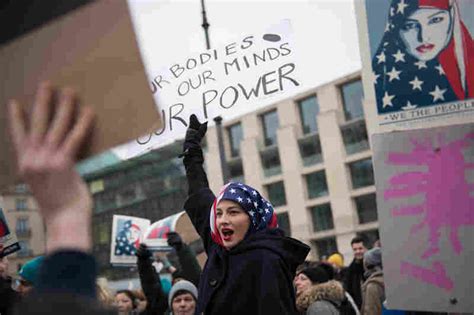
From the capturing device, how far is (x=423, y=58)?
338 cm

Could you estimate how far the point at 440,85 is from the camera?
130 inches

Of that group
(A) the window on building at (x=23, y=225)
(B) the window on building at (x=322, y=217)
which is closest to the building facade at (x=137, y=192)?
(A) the window on building at (x=23, y=225)

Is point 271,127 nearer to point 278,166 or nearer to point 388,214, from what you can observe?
point 278,166

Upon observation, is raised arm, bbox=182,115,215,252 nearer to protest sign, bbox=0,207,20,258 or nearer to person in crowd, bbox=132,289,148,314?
protest sign, bbox=0,207,20,258

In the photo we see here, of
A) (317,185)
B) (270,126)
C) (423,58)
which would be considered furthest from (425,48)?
(270,126)

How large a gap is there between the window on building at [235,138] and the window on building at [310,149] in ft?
19.6

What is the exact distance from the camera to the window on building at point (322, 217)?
4631 centimetres

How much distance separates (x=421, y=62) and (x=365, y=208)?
41.5m

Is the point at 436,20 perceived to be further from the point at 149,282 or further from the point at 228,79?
the point at 149,282

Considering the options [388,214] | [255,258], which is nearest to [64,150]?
[255,258]

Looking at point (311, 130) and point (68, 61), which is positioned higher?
point (311, 130)

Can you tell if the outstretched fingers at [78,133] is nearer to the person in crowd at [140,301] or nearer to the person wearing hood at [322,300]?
the person wearing hood at [322,300]

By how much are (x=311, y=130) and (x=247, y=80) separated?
4499 cm

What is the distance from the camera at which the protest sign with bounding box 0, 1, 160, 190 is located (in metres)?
1.06
